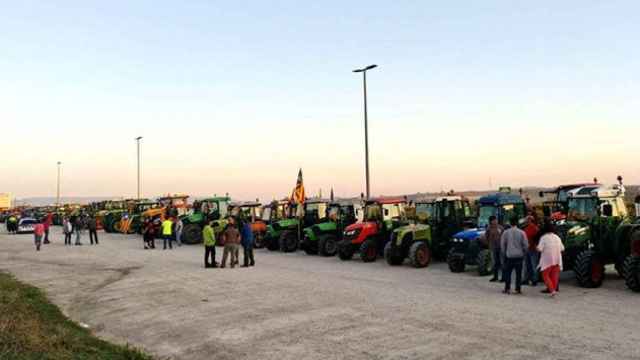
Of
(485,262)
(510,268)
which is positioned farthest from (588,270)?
(485,262)

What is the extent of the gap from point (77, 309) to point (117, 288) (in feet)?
7.54

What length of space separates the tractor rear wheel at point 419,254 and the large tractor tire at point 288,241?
7.57 metres

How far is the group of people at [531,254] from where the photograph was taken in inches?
473

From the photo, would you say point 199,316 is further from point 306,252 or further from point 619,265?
point 306,252

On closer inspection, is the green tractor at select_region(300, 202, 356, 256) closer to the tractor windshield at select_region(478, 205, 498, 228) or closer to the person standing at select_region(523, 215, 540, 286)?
the tractor windshield at select_region(478, 205, 498, 228)

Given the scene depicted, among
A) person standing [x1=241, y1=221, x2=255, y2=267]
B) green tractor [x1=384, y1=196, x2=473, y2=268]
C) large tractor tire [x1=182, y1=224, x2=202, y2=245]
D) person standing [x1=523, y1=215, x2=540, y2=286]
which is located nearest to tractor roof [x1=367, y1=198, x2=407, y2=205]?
green tractor [x1=384, y1=196, x2=473, y2=268]

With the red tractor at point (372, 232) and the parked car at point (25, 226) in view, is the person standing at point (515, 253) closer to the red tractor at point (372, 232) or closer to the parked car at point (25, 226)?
the red tractor at point (372, 232)

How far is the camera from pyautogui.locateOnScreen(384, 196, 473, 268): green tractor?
709 inches

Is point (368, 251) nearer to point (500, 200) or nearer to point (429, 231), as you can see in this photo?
point (429, 231)

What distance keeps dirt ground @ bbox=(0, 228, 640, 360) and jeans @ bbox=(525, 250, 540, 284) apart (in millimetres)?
328

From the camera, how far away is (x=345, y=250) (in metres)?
20.3

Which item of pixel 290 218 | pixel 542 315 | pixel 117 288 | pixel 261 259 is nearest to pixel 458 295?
pixel 542 315

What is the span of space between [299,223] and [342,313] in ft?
45.4

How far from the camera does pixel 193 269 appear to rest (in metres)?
18.2
